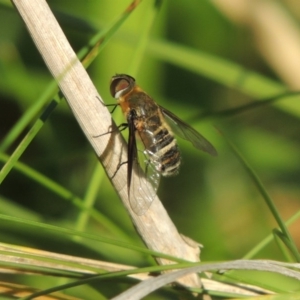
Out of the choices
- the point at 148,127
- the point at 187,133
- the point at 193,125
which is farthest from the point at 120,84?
the point at 193,125

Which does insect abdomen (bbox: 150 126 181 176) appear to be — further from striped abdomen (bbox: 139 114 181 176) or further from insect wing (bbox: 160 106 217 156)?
insect wing (bbox: 160 106 217 156)

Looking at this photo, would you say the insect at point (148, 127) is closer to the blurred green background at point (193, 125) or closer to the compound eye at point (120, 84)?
the compound eye at point (120, 84)

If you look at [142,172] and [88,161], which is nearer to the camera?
[142,172]

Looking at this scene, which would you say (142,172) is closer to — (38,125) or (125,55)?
(38,125)

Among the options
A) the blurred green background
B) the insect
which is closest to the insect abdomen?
the insect

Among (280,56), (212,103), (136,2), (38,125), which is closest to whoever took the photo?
(38,125)

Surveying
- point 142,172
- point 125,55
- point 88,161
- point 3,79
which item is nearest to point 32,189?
point 88,161
